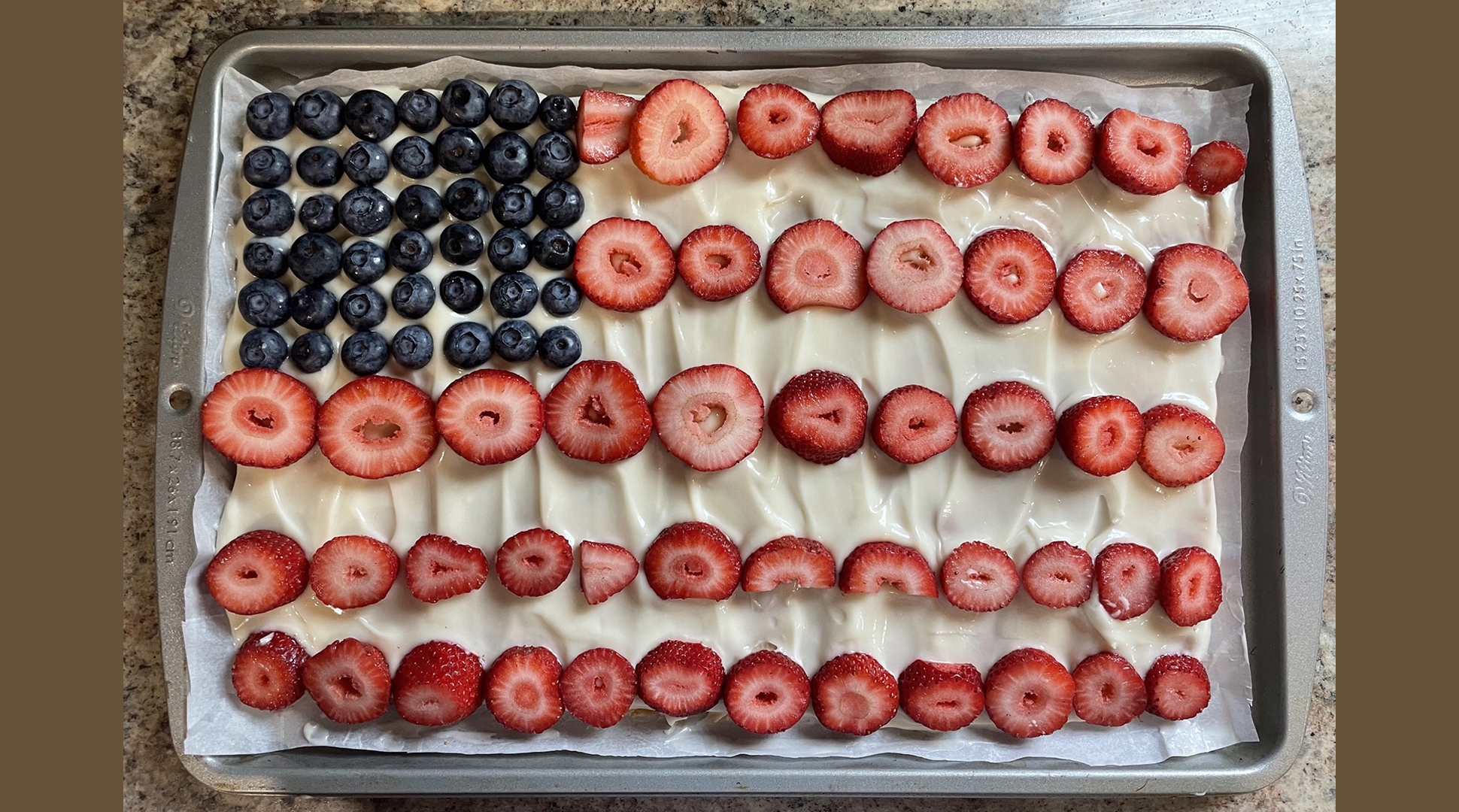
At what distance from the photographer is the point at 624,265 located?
1.92 meters

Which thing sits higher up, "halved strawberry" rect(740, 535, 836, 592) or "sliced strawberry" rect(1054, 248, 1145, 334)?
"sliced strawberry" rect(1054, 248, 1145, 334)

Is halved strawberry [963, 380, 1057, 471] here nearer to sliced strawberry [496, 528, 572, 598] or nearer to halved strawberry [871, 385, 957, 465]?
halved strawberry [871, 385, 957, 465]

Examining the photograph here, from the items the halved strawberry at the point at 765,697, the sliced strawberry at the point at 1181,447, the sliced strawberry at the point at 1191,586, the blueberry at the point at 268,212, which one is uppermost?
the blueberry at the point at 268,212

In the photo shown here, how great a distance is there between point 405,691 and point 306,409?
2.13 feet

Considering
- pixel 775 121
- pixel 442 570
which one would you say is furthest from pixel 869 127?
pixel 442 570

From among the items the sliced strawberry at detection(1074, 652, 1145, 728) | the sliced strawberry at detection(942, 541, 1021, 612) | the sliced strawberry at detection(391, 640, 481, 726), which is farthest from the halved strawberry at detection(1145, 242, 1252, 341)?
the sliced strawberry at detection(391, 640, 481, 726)

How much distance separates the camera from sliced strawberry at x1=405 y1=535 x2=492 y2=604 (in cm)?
190

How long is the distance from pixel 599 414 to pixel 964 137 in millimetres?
1018

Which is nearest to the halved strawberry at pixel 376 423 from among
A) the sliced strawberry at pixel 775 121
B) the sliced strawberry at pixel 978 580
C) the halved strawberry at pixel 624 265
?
the halved strawberry at pixel 624 265

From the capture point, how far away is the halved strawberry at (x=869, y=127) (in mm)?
1905

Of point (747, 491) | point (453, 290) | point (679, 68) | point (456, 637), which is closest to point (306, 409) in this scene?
point (453, 290)

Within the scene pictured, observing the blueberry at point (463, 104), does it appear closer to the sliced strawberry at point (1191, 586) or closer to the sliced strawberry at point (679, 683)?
the sliced strawberry at point (679, 683)

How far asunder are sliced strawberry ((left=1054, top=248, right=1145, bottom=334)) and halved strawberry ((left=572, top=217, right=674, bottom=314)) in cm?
89

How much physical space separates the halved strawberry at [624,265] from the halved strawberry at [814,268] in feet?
0.82
